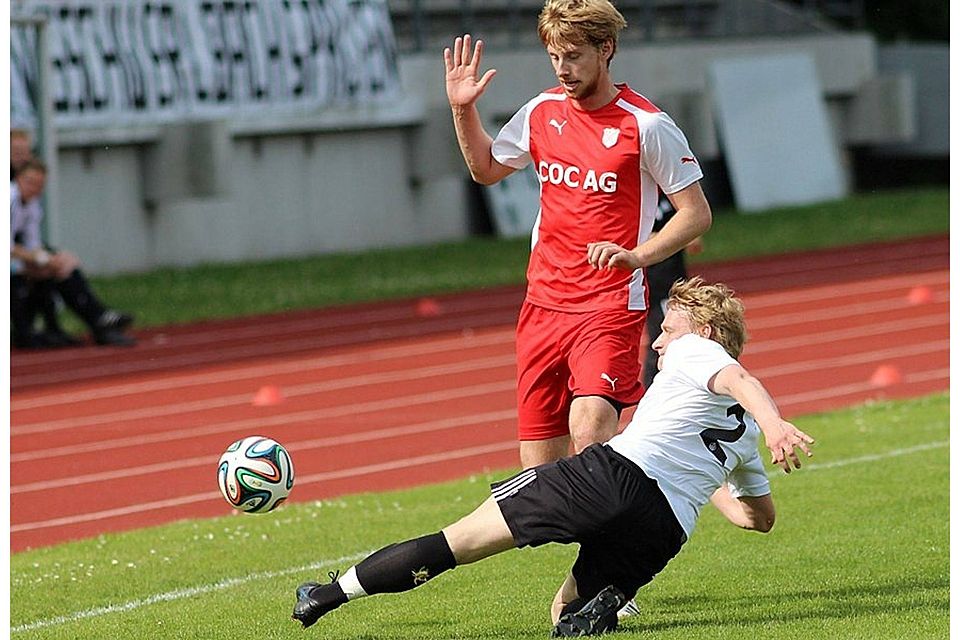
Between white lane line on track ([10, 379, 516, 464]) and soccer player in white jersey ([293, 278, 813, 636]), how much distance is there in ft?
19.7

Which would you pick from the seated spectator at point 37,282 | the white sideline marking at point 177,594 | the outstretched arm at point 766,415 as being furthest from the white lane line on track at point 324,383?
the outstretched arm at point 766,415

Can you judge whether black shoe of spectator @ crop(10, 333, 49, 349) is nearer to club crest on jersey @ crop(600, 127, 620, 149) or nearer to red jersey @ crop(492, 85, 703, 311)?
red jersey @ crop(492, 85, 703, 311)

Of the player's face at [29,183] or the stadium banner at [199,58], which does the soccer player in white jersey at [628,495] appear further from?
the stadium banner at [199,58]

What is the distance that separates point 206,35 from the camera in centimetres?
2295

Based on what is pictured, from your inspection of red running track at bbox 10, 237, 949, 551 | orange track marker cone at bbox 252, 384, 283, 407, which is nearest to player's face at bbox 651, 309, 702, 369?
red running track at bbox 10, 237, 949, 551

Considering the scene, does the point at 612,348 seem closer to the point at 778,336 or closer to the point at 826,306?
the point at 778,336

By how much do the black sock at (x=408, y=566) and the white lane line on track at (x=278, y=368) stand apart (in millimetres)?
7970

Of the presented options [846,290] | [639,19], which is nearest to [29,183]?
[846,290]

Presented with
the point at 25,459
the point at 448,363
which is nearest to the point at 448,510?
the point at 25,459

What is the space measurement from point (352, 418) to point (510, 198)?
13.8 metres

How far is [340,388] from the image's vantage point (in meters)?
13.9

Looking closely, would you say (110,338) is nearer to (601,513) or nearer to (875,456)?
(875,456)

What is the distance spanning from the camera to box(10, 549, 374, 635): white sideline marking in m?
6.69

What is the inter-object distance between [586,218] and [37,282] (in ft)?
33.7
